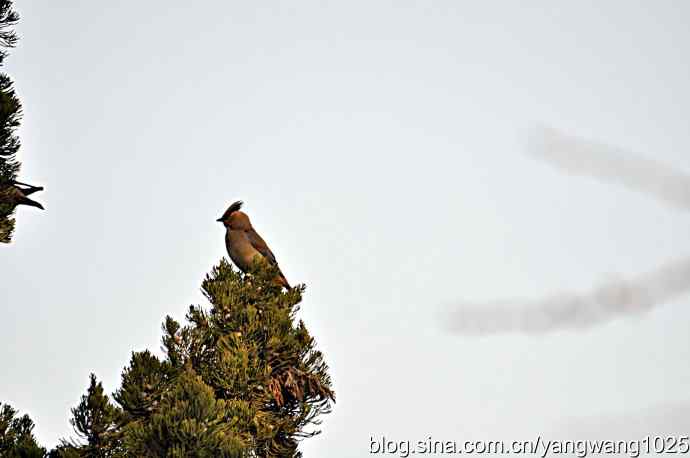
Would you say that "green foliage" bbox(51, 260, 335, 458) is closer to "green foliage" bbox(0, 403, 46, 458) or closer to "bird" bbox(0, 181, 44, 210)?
"green foliage" bbox(0, 403, 46, 458)

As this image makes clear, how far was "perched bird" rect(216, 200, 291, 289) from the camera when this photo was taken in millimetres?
8680

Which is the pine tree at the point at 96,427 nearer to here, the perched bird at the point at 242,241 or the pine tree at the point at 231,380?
the pine tree at the point at 231,380

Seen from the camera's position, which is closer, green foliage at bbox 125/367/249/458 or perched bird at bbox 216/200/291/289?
green foliage at bbox 125/367/249/458

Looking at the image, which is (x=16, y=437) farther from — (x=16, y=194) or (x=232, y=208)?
(x=232, y=208)

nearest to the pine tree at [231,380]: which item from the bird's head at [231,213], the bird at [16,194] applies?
the bird at [16,194]

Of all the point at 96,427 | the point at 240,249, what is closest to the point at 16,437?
the point at 96,427

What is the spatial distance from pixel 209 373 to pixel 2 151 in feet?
7.14

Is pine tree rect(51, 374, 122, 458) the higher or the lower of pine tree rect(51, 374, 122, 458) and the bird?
the lower

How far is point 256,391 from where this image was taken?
5770 millimetres

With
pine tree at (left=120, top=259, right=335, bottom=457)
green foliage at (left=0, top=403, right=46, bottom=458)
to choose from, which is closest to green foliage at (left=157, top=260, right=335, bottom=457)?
pine tree at (left=120, top=259, right=335, bottom=457)

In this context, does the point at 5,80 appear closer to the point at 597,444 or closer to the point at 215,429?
the point at 215,429

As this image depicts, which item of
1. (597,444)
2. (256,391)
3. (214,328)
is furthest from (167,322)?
(597,444)

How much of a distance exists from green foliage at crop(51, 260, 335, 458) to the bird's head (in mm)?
2708

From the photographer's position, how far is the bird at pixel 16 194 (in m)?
6.52
